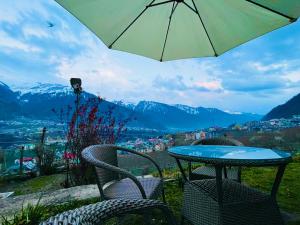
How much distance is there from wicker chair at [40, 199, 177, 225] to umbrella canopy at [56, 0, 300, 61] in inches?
92.4

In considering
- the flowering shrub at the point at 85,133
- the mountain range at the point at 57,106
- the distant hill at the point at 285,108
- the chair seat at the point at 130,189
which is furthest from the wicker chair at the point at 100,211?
the mountain range at the point at 57,106

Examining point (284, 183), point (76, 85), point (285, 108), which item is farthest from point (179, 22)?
point (285, 108)

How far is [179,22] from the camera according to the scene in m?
3.61

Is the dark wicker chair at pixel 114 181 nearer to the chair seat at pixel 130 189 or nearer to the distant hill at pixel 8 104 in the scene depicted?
the chair seat at pixel 130 189

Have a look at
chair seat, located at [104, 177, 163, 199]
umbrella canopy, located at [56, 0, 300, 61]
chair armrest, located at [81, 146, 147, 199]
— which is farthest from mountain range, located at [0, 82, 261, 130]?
chair armrest, located at [81, 146, 147, 199]

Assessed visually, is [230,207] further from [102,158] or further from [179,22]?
[179,22]

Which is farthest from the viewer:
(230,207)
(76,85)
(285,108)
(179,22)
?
(285,108)

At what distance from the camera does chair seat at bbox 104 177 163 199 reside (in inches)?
91.9

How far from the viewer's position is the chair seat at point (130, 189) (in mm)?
2334

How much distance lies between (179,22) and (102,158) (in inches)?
79.7

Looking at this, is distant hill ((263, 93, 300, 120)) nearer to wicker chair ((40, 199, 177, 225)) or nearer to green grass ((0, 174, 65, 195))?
green grass ((0, 174, 65, 195))

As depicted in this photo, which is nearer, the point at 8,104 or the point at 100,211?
the point at 100,211

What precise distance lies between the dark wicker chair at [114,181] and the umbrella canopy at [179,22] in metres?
1.49

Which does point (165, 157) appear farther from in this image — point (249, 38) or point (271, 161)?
point (271, 161)
